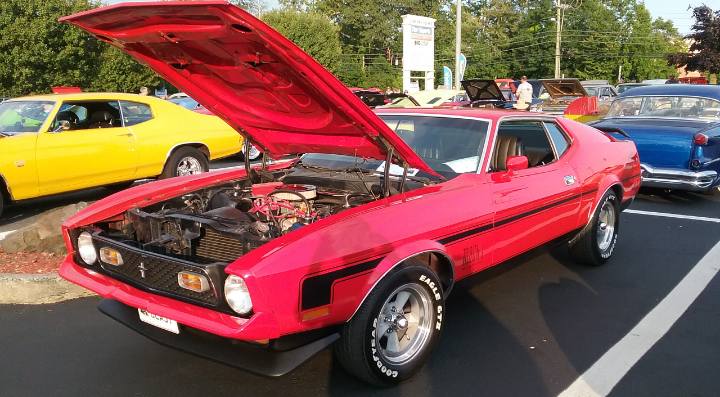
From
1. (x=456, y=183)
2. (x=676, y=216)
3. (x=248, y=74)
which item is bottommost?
(x=676, y=216)

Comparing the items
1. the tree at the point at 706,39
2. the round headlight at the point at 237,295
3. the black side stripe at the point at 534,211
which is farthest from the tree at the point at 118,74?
the tree at the point at 706,39

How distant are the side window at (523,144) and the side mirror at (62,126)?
17.8 ft

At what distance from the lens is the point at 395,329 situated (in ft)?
10.6

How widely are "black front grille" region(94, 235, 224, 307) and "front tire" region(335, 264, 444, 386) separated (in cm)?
69

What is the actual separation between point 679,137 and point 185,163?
6840 millimetres

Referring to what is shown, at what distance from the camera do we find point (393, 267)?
3.05 m

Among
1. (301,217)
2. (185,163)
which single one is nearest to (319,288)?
(301,217)

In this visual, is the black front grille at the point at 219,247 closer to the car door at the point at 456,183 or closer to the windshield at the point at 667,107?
the car door at the point at 456,183

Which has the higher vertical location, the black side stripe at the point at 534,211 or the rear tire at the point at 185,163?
the black side stripe at the point at 534,211

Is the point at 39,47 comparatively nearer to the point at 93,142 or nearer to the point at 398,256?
the point at 93,142

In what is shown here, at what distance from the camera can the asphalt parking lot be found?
3.20m

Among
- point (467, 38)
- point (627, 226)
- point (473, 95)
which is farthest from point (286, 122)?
point (467, 38)

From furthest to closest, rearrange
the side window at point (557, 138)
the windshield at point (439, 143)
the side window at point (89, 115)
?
the side window at point (89, 115)
the side window at point (557, 138)
the windshield at point (439, 143)

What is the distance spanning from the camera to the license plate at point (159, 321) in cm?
293
